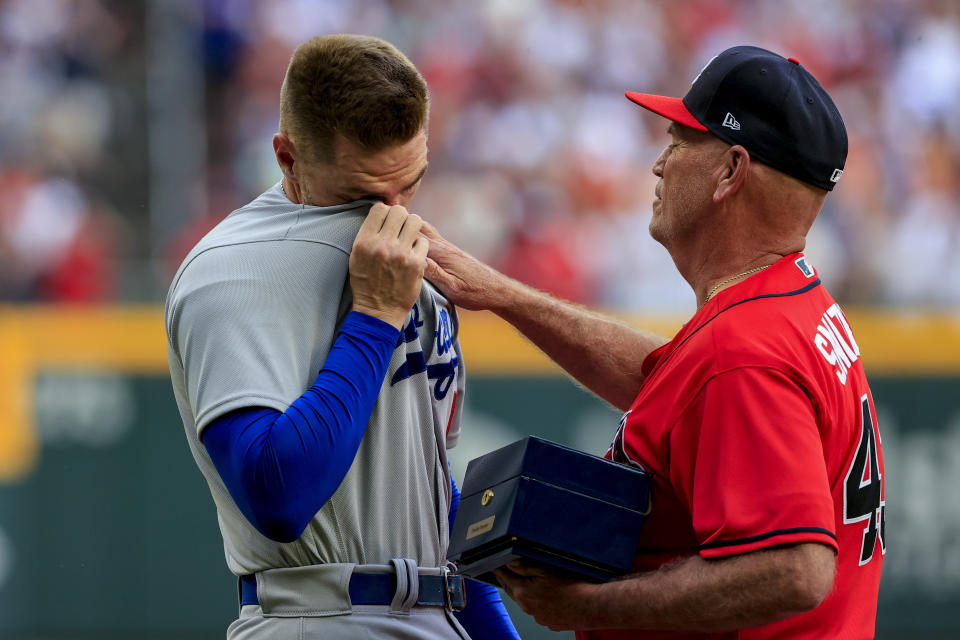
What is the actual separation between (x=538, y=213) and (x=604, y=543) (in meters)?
6.17

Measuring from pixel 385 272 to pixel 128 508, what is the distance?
5.69 metres

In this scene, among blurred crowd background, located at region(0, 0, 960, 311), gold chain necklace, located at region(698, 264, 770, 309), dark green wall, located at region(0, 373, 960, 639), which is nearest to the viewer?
gold chain necklace, located at region(698, 264, 770, 309)

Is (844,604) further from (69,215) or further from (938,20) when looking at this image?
(938,20)

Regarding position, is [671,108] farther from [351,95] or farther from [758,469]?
[758,469]

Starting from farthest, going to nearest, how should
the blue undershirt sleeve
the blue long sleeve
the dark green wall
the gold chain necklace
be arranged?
the dark green wall < the blue undershirt sleeve < the gold chain necklace < the blue long sleeve

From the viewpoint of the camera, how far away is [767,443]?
6.96 feet

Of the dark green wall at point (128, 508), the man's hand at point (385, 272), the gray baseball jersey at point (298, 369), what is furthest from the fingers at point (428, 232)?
the dark green wall at point (128, 508)

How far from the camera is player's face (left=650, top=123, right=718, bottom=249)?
102 inches

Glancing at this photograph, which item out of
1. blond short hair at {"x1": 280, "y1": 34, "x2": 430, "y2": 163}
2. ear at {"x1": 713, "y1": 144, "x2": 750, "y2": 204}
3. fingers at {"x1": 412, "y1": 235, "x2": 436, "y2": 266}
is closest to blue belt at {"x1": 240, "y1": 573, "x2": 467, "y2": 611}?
fingers at {"x1": 412, "y1": 235, "x2": 436, "y2": 266}

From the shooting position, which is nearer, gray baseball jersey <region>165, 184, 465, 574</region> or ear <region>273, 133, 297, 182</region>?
gray baseball jersey <region>165, 184, 465, 574</region>

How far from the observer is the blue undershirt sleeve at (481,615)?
9.05ft

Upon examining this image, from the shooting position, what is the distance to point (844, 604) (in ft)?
7.77

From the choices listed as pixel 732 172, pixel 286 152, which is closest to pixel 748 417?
pixel 732 172

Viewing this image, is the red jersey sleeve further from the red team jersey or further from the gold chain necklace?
the gold chain necklace
